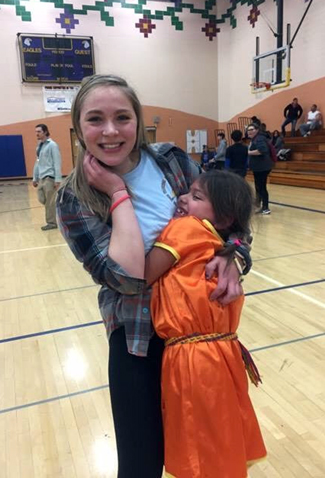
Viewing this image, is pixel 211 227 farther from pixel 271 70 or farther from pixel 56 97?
pixel 56 97

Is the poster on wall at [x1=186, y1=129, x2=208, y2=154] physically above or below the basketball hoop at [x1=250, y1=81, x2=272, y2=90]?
below

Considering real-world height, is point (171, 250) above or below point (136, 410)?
above

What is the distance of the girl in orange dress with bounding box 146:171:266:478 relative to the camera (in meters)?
0.90

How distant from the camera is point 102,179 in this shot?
3.05 feet

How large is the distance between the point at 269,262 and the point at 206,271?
316 centimetres

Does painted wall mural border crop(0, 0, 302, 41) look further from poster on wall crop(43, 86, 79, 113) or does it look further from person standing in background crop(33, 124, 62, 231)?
person standing in background crop(33, 124, 62, 231)

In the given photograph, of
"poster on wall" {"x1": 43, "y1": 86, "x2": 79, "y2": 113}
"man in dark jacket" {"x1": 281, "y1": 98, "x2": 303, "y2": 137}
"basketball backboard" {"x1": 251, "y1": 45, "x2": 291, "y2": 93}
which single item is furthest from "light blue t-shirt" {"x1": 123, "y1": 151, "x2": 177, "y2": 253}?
"poster on wall" {"x1": 43, "y1": 86, "x2": 79, "y2": 113}

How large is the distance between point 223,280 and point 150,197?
27 cm

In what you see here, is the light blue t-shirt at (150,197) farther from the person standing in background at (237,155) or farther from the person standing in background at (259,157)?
the person standing in background at (237,155)

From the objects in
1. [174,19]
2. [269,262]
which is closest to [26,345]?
[269,262]

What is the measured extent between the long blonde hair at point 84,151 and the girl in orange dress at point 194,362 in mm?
164

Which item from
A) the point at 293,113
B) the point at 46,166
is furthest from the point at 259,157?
the point at 293,113

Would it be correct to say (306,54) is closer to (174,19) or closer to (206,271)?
(174,19)

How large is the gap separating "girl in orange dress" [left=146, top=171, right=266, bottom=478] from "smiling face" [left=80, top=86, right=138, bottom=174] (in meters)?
0.22
